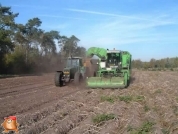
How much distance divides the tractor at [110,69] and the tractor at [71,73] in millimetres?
875

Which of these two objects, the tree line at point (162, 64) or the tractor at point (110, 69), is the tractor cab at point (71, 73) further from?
the tree line at point (162, 64)

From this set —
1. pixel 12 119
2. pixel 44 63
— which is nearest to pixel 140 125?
pixel 12 119

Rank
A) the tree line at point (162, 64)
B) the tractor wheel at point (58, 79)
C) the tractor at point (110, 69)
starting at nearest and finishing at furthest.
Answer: the tractor at point (110, 69) → the tractor wheel at point (58, 79) → the tree line at point (162, 64)

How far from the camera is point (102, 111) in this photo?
29.7 ft

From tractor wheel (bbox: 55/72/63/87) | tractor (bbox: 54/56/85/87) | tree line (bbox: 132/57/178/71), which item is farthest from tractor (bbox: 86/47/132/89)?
tree line (bbox: 132/57/178/71)

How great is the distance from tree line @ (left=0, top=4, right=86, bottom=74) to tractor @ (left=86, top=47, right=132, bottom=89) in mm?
5929

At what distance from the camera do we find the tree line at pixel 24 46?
36.7 meters

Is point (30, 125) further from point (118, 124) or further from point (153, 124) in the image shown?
point (153, 124)

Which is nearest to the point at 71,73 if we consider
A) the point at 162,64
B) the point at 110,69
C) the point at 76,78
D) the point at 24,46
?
the point at 76,78

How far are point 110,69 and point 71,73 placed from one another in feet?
8.19

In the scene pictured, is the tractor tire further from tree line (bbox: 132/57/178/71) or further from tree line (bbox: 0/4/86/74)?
tree line (bbox: 132/57/178/71)

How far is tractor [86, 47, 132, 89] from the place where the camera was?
15.7 m

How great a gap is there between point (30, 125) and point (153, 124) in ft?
10.4

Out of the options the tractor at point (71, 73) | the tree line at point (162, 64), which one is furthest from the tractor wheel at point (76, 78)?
the tree line at point (162, 64)
